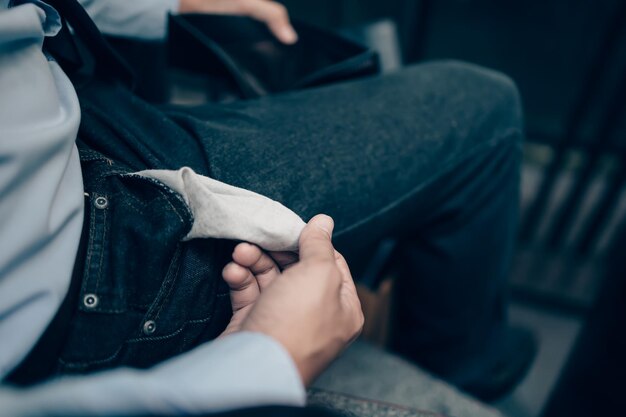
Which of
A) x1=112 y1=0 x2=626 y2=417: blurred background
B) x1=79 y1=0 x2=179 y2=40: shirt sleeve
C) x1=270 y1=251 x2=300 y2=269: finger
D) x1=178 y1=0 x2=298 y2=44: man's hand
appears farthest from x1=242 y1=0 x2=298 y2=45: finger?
x1=270 y1=251 x2=300 y2=269: finger

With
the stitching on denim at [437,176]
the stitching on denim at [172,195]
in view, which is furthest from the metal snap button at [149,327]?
the stitching on denim at [437,176]

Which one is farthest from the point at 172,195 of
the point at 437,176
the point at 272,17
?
the point at 272,17

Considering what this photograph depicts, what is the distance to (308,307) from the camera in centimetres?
31

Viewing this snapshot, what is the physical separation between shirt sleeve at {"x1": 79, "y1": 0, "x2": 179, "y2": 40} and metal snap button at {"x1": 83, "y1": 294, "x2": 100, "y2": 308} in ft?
1.53

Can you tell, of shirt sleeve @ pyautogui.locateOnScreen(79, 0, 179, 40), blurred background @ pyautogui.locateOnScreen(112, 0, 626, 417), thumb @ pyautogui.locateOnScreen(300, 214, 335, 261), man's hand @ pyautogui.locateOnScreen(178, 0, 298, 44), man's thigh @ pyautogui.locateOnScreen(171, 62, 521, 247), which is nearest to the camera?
thumb @ pyautogui.locateOnScreen(300, 214, 335, 261)

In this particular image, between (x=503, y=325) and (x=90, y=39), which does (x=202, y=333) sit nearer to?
(x=90, y=39)

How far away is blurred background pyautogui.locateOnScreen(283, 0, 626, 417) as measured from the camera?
103cm

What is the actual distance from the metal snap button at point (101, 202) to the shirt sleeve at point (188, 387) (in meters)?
0.17

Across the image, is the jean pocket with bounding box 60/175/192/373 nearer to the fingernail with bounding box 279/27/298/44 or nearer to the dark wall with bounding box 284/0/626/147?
the fingernail with bounding box 279/27/298/44

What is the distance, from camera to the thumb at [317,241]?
351mm

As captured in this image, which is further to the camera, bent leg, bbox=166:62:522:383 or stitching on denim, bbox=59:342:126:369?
bent leg, bbox=166:62:522:383

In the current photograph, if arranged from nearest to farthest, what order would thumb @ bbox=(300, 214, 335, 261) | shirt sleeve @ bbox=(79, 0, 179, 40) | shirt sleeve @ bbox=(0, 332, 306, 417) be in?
shirt sleeve @ bbox=(0, 332, 306, 417) < thumb @ bbox=(300, 214, 335, 261) < shirt sleeve @ bbox=(79, 0, 179, 40)

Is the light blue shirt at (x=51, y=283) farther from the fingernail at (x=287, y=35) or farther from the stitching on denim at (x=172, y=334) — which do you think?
the fingernail at (x=287, y=35)

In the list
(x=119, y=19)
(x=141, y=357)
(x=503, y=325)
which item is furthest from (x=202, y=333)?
(x=503, y=325)
